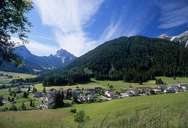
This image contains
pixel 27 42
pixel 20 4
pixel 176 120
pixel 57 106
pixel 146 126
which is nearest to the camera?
pixel 146 126

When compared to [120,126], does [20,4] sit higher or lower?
higher

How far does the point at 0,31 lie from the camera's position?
23875 millimetres

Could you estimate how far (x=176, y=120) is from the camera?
17047 mm

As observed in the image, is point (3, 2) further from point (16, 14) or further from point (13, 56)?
point (13, 56)

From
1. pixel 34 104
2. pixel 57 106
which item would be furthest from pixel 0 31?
pixel 34 104

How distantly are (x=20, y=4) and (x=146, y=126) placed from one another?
14.1 m

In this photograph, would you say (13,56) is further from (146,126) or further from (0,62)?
(146,126)

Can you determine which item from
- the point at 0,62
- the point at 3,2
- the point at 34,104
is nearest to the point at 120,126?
the point at 0,62

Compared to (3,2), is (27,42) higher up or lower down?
lower down

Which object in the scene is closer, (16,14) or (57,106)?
(16,14)

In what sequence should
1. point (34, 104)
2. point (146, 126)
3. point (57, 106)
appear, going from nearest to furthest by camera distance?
point (146, 126), point (57, 106), point (34, 104)

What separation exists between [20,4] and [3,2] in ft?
6.83

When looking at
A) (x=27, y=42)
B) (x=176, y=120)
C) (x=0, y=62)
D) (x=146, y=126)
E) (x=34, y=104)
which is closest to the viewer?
(x=146, y=126)

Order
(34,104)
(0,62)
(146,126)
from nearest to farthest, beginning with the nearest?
(146,126) → (0,62) → (34,104)
